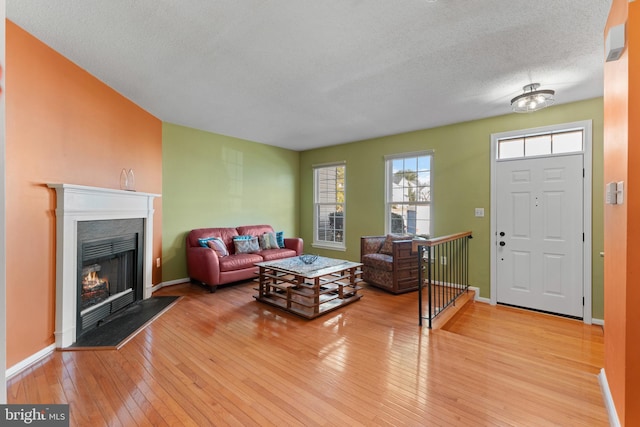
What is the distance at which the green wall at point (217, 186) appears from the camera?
4398 mm

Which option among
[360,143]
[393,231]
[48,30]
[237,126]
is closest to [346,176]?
[360,143]

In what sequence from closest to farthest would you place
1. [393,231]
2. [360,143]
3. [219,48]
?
[219,48] → [393,231] → [360,143]

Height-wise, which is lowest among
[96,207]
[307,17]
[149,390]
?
[149,390]

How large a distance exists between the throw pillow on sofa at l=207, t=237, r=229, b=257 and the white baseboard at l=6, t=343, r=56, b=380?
82.9 inches

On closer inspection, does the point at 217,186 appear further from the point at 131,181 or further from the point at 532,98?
the point at 532,98

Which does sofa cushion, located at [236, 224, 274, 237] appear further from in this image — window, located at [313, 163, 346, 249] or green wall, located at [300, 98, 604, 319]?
green wall, located at [300, 98, 604, 319]

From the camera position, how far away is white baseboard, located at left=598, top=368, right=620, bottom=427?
1.54 meters

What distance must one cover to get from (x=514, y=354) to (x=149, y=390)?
115 inches

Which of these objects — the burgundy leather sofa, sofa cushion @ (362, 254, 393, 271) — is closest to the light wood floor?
the burgundy leather sofa

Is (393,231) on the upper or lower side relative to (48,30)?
lower

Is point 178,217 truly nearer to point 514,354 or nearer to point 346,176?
point 346,176

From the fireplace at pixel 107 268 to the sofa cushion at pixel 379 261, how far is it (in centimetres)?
329

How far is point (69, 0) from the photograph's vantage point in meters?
1.82

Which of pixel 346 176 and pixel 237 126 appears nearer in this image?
pixel 237 126
